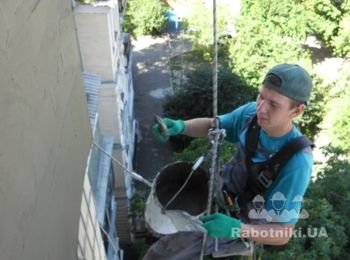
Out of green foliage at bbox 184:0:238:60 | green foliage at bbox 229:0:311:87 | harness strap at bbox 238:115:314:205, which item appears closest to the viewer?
harness strap at bbox 238:115:314:205

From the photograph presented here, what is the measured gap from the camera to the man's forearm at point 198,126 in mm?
3506

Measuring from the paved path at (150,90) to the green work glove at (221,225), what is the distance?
8.48 m

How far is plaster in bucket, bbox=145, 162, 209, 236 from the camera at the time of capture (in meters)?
3.30

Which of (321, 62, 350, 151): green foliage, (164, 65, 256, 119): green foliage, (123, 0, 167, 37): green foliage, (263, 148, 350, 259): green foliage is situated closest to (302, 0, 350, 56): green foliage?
(321, 62, 350, 151): green foliage

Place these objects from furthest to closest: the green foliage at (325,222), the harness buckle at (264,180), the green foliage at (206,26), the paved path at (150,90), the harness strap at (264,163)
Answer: the green foliage at (206,26) < the paved path at (150,90) < the green foliage at (325,222) < the harness buckle at (264,180) < the harness strap at (264,163)

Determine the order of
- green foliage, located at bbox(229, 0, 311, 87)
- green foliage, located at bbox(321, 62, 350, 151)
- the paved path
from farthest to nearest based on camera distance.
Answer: green foliage, located at bbox(229, 0, 311, 87)
the paved path
green foliage, located at bbox(321, 62, 350, 151)

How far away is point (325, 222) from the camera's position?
672 centimetres

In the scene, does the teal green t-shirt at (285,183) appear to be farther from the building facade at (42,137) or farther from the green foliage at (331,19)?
the green foliage at (331,19)

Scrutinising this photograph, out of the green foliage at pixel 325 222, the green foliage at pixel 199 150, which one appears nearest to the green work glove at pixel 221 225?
the green foliage at pixel 325 222

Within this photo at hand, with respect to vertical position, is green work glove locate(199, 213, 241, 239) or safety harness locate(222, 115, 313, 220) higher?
safety harness locate(222, 115, 313, 220)

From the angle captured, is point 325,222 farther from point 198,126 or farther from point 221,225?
point 221,225

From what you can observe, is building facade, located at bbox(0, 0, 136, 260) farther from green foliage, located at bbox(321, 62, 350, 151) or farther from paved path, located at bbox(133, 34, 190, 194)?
green foliage, located at bbox(321, 62, 350, 151)

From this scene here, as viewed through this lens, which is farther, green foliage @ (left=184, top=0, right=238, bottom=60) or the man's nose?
green foliage @ (left=184, top=0, right=238, bottom=60)

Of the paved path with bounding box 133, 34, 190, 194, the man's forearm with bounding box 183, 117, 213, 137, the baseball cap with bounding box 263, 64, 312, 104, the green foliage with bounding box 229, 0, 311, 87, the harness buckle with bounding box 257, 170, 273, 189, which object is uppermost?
the baseball cap with bounding box 263, 64, 312, 104
